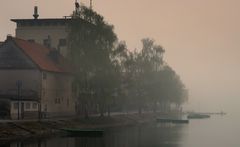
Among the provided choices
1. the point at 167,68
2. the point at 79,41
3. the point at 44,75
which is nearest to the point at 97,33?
the point at 79,41

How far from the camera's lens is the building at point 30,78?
96.9 m

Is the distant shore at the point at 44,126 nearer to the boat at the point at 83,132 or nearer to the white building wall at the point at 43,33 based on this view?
the boat at the point at 83,132

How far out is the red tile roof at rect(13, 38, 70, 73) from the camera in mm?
100775

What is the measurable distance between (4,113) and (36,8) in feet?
166

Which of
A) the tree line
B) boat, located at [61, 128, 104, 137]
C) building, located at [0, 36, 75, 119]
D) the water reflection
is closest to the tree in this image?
the tree line

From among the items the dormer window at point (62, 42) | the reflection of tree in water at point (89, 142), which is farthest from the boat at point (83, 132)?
the dormer window at point (62, 42)

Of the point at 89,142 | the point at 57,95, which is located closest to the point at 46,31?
the point at 57,95

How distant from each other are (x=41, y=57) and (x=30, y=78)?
736 centimetres

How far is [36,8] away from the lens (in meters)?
133

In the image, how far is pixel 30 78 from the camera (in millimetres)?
99438

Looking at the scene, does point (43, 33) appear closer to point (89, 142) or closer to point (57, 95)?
point (57, 95)

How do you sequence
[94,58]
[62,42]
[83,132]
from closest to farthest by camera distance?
[83,132] → [94,58] → [62,42]

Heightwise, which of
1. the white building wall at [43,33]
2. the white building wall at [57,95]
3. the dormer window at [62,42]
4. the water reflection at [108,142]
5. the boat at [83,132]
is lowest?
the water reflection at [108,142]

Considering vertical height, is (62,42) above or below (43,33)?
below
